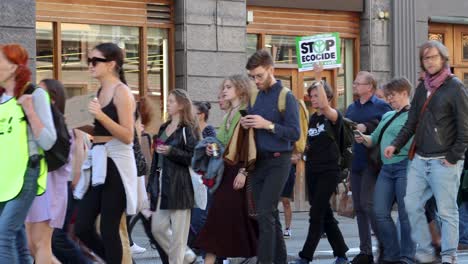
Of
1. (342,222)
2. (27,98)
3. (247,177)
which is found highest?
(27,98)

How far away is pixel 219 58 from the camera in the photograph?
63.3 feet

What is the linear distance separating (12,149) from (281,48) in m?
12.5

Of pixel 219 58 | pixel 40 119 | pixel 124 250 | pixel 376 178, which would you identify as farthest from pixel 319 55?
pixel 40 119

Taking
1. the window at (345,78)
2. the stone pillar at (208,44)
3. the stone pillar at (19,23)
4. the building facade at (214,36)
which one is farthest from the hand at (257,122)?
the window at (345,78)

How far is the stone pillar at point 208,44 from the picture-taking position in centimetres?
1889

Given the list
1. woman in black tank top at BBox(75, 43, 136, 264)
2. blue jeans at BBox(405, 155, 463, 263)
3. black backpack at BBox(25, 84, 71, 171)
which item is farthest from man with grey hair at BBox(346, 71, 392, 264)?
black backpack at BBox(25, 84, 71, 171)

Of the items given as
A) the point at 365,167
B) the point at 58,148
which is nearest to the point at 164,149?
the point at 365,167

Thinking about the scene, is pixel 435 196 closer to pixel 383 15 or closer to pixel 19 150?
pixel 19 150

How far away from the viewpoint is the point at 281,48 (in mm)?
20438

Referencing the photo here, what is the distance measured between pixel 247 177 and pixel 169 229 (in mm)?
938

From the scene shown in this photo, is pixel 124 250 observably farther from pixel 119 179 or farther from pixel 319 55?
pixel 319 55

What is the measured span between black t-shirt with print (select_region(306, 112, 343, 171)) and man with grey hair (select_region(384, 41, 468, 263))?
1.13 m

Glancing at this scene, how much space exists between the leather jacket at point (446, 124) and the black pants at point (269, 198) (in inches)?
46.2

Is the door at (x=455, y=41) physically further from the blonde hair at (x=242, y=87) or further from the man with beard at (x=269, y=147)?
the man with beard at (x=269, y=147)
